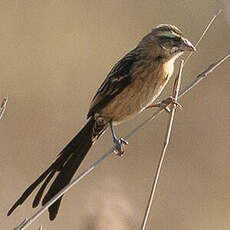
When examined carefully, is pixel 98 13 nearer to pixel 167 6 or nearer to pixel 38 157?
pixel 167 6

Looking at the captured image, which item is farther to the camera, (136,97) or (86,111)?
(86,111)

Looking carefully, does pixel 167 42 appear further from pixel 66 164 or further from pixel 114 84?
pixel 66 164

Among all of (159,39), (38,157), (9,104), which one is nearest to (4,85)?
(9,104)

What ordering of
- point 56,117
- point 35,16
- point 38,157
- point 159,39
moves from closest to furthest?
point 159,39
point 38,157
point 56,117
point 35,16

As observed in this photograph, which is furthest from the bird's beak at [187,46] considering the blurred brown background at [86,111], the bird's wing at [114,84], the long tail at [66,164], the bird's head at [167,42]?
the blurred brown background at [86,111]

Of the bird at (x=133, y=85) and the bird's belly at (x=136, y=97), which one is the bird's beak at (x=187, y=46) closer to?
the bird at (x=133, y=85)

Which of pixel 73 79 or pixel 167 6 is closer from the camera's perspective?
pixel 73 79

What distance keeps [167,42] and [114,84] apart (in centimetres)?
39

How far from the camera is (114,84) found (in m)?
5.86

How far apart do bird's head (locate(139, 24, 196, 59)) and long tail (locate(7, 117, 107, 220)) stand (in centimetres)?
55

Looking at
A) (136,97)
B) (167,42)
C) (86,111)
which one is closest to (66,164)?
(136,97)

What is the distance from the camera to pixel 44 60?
10016 mm

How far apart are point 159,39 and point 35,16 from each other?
479 centimetres

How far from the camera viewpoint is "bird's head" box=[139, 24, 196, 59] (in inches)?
225
